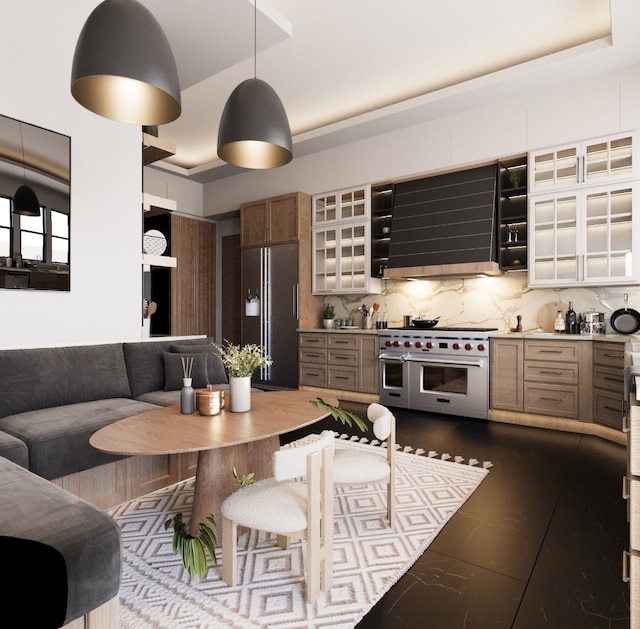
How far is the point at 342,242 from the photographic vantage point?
5.87m

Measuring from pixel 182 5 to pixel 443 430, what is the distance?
409 centimetres

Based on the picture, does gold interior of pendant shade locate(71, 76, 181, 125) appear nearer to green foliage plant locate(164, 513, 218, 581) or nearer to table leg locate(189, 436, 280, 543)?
table leg locate(189, 436, 280, 543)

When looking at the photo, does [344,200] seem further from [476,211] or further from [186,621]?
[186,621]

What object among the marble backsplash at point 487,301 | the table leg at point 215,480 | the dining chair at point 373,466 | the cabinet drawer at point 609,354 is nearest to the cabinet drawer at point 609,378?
the cabinet drawer at point 609,354

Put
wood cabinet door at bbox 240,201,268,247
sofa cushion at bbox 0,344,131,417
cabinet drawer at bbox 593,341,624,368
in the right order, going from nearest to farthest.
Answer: sofa cushion at bbox 0,344,131,417, cabinet drawer at bbox 593,341,624,368, wood cabinet door at bbox 240,201,268,247

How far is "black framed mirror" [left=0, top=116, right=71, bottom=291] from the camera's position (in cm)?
297

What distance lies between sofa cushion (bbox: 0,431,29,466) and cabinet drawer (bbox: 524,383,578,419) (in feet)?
13.3

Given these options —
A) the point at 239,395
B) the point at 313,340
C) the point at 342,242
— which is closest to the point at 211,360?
the point at 239,395

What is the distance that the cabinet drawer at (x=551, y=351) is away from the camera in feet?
13.1

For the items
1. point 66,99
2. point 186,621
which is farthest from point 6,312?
point 186,621

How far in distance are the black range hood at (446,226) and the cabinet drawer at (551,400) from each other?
1307mm

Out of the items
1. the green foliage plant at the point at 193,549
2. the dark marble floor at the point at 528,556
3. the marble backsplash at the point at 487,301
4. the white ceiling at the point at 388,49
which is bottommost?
the dark marble floor at the point at 528,556

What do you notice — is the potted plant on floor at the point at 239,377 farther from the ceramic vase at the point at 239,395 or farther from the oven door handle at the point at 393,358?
the oven door handle at the point at 393,358

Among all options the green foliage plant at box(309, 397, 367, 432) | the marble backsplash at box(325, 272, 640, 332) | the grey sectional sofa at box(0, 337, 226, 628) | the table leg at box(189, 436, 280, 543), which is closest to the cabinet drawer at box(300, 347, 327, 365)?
the marble backsplash at box(325, 272, 640, 332)
